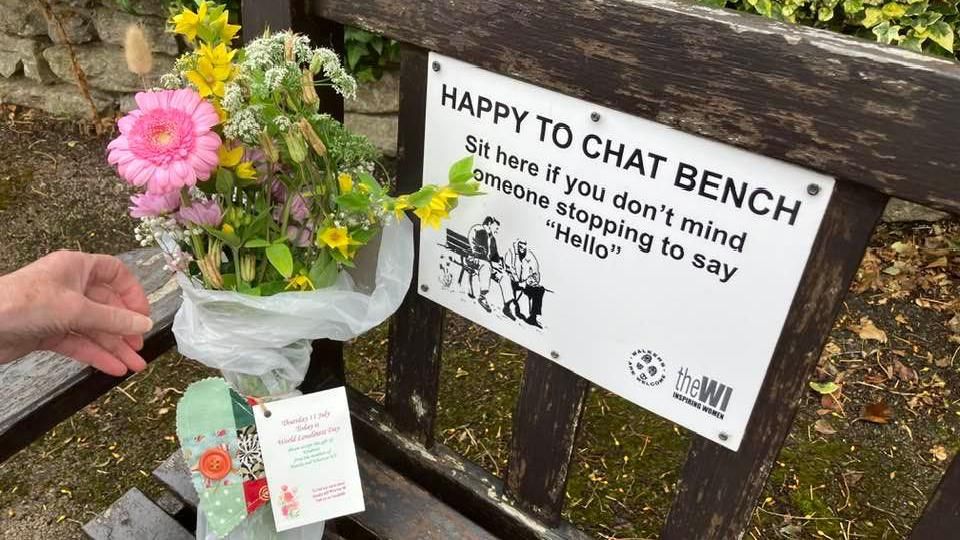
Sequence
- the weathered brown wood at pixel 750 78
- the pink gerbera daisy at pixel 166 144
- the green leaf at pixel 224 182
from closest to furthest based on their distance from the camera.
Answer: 1. the weathered brown wood at pixel 750 78
2. the pink gerbera daisy at pixel 166 144
3. the green leaf at pixel 224 182

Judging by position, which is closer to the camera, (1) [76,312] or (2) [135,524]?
(1) [76,312]

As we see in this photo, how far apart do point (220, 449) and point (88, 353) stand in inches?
9.9

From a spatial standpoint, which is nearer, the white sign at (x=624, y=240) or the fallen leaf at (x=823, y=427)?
the white sign at (x=624, y=240)

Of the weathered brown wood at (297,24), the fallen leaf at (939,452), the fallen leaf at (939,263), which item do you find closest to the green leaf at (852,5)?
the fallen leaf at (939,263)

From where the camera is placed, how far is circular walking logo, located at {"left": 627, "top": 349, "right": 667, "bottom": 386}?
1048mm

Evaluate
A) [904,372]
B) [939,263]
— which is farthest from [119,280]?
[939,263]

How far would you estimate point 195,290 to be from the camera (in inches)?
41.6

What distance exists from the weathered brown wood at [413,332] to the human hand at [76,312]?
0.41m

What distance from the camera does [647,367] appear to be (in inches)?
41.8

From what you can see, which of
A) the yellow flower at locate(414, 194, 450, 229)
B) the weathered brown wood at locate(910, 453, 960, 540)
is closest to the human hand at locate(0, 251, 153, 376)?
the yellow flower at locate(414, 194, 450, 229)

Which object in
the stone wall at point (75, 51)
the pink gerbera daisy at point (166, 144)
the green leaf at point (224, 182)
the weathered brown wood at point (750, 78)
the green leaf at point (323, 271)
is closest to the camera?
the weathered brown wood at point (750, 78)

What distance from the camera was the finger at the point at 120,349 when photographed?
1.22 meters

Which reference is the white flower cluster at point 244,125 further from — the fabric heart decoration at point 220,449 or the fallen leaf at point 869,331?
the fallen leaf at point 869,331

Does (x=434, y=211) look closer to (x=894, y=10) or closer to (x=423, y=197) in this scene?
(x=423, y=197)
